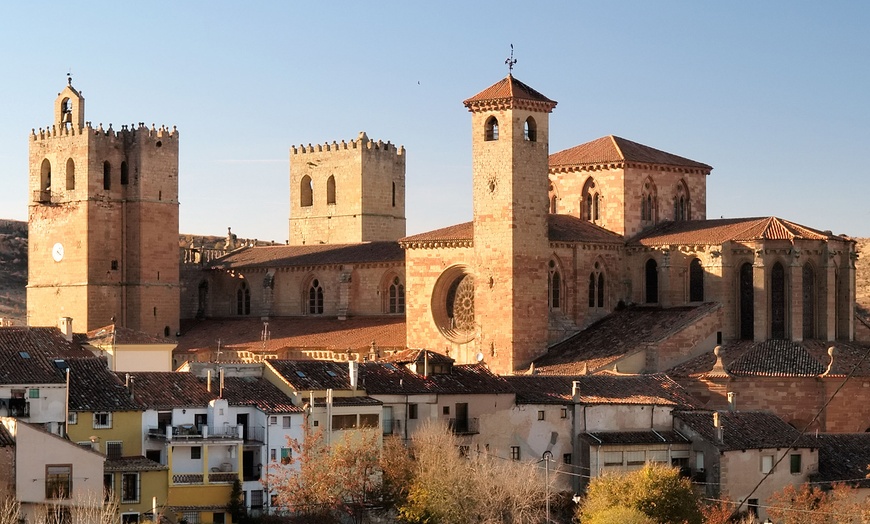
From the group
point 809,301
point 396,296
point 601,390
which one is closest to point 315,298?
point 396,296

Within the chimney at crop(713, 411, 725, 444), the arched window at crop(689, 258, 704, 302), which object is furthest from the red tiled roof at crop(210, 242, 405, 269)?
the chimney at crop(713, 411, 725, 444)

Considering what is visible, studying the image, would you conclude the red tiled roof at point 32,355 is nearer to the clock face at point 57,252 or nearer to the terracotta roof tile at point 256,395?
the terracotta roof tile at point 256,395

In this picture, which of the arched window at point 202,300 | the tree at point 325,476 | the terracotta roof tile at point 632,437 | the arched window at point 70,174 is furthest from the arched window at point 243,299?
the tree at point 325,476

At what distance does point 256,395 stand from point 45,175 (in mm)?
30108

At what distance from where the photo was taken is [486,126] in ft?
208

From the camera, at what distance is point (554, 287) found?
213 feet

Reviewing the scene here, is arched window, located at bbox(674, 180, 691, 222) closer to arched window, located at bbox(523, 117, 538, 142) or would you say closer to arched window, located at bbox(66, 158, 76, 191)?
arched window, located at bbox(523, 117, 538, 142)

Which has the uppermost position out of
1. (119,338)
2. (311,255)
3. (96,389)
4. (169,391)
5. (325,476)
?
(311,255)

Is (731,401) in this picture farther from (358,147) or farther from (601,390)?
(358,147)

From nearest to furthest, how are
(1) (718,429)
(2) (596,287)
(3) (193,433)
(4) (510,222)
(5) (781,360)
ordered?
(3) (193,433) < (1) (718,429) < (5) (781,360) < (4) (510,222) < (2) (596,287)

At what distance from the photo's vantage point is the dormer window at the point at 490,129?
63.4m

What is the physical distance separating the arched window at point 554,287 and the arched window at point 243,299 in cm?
1832

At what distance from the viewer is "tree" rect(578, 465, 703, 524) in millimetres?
48438

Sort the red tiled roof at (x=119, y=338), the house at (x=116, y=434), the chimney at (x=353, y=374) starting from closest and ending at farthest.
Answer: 1. the house at (x=116, y=434)
2. the chimney at (x=353, y=374)
3. the red tiled roof at (x=119, y=338)
